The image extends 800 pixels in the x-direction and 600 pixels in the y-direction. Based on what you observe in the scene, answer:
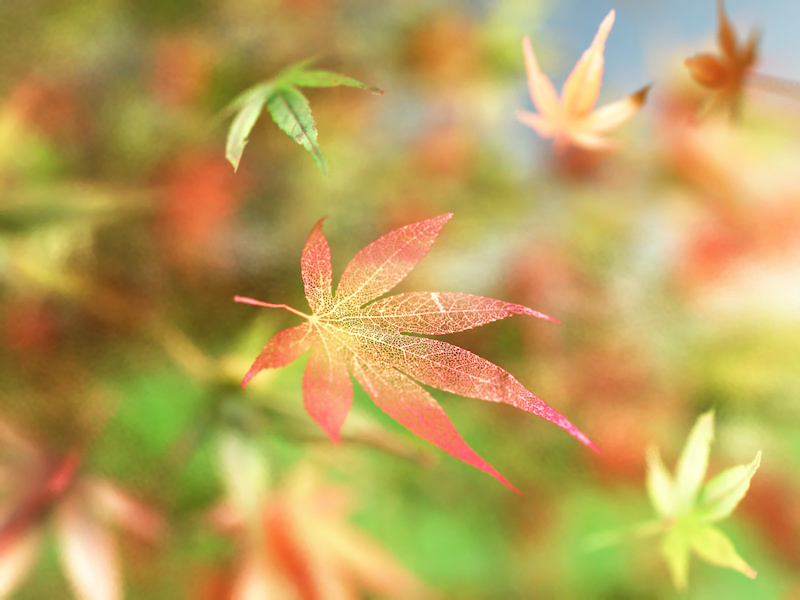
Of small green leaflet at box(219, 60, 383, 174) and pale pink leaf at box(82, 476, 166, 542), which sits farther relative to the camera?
pale pink leaf at box(82, 476, 166, 542)

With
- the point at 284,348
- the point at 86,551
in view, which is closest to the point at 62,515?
the point at 86,551

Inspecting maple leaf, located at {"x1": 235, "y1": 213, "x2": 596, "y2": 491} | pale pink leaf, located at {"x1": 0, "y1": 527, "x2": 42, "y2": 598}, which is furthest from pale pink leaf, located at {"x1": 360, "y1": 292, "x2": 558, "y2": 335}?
pale pink leaf, located at {"x1": 0, "y1": 527, "x2": 42, "y2": 598}

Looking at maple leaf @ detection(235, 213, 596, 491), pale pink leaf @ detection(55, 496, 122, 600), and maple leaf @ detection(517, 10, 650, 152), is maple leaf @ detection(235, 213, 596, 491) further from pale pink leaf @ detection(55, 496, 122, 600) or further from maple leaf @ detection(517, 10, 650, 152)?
pale pink leaf @ detection(55, 496, 122, 600)

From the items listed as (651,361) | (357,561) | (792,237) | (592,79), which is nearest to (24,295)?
(357,561)

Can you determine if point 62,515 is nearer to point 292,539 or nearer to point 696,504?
point 292,539

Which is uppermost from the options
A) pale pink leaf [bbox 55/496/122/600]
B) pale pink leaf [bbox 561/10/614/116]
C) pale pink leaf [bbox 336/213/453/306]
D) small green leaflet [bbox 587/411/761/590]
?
pale pink leaf [bbox 561/10/614/116]

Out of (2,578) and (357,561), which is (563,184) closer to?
(357,561)
